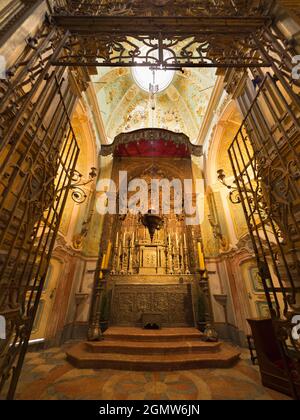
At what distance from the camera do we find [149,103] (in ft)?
33.6

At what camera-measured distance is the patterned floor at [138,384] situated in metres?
2.46

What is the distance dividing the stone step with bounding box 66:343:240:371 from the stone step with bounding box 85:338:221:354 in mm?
102

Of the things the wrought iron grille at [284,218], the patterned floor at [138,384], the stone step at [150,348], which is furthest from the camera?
the stone step at [150,348]

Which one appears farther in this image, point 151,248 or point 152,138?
point 152,138

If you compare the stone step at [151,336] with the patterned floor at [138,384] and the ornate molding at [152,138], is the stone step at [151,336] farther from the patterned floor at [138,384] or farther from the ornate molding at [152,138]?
the ornate molding at [152,138]

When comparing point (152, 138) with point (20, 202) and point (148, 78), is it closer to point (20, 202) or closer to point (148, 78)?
point (148, 78)

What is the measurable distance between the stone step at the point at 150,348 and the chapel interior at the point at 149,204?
0.11 ft

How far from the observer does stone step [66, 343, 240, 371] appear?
337cm

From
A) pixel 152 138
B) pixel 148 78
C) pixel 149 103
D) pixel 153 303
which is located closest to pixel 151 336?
pixel 153 303

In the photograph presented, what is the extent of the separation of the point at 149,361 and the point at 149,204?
18.1 feet

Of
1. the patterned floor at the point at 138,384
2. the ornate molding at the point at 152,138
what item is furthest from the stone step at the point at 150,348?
the ornate molding at the point at 152,138

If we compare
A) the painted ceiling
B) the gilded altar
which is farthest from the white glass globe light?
the gilded altar

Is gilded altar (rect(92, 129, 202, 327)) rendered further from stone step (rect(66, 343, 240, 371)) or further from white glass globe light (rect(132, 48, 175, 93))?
white glass globe light (rect(132, 48, 175, 93))
